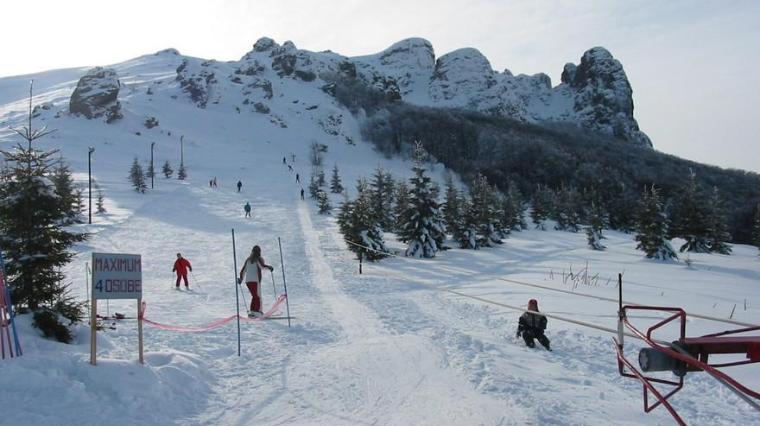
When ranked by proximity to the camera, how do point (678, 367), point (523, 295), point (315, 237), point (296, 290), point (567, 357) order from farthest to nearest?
point (315, 237), point (296, 290), point (523, 295), point (567, 357), point (678, 367)

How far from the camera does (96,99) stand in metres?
115

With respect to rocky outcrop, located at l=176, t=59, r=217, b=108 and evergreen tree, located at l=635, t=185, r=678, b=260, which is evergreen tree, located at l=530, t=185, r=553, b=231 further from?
rocky outcrop, located at l=176, t=59, r=217, b=108

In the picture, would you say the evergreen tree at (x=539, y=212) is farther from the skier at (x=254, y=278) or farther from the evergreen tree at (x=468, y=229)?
the skier at (x=254, y=278)

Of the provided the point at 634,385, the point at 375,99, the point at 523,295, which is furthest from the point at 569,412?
the point at 375,99

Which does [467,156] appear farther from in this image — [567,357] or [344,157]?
[567,357]

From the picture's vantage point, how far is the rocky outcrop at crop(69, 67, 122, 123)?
115 meters

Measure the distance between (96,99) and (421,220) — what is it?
10874 cm

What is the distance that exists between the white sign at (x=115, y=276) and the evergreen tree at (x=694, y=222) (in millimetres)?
39605

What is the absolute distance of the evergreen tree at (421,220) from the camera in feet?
101

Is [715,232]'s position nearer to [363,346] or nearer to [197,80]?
[363,346]

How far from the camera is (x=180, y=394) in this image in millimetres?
7105

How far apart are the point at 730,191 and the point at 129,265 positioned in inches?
4936

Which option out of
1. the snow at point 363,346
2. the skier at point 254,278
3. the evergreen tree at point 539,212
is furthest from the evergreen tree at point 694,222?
the skier at point 254,278

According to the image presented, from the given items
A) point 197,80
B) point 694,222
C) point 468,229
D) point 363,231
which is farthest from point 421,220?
point 197,80
